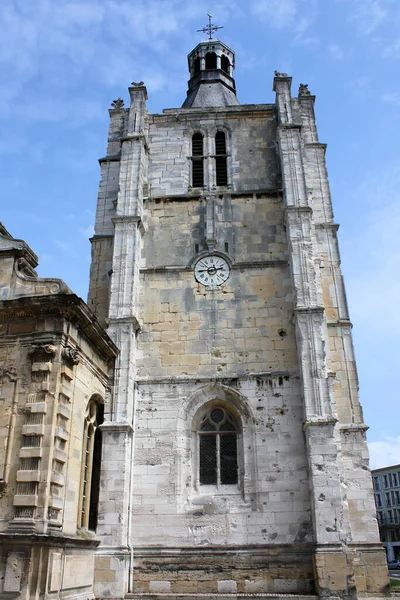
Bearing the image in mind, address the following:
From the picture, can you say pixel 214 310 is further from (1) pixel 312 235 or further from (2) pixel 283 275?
(1) pixel 312 235

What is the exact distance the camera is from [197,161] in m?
19.4

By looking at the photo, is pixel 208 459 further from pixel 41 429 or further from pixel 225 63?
pixel 225 63

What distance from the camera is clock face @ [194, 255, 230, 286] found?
55.1 feet

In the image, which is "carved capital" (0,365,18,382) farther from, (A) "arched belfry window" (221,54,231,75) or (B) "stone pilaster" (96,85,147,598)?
(A) "arched belfry window" (221,54,231,75)

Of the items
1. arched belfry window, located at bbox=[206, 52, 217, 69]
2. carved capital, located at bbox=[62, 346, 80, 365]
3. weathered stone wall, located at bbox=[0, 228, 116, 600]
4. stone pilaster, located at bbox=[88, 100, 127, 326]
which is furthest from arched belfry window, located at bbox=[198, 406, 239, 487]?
arched belfry window, located at bbox=[206, 52, 217, 69]

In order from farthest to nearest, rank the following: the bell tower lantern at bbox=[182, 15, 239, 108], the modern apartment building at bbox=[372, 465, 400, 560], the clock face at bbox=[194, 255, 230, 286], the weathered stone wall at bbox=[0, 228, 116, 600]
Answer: the modern apartment building at bbox=[372, 465, 400, 560] < the bell tower lantern at bbox=[182, 15, 239, 108] < the clock face at bbox=[194, 255, 230, 286] < the weathered stone wall at bbox=[0, 228, 116, 600]

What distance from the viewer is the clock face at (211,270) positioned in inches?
661

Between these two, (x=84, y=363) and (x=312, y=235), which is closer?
(x=84, y=363)

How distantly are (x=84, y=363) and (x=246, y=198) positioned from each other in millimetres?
7902

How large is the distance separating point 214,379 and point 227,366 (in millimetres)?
551

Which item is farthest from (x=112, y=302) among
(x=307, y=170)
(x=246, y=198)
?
(x=307, y=170)

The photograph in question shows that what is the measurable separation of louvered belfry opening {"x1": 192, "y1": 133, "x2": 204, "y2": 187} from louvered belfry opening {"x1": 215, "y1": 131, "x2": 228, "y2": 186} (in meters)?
0.51

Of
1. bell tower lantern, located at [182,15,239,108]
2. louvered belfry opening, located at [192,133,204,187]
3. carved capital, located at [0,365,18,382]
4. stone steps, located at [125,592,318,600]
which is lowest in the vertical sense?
stone steps, located at [125,592,318,600]

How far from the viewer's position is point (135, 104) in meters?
19.6
